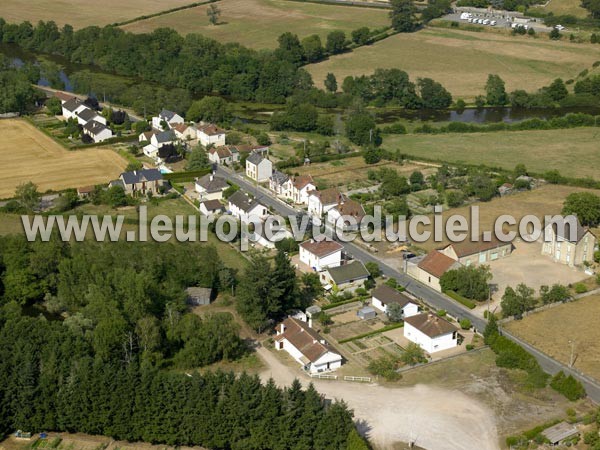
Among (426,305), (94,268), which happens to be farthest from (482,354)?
(94,268)

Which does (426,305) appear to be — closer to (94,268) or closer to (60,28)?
(94,268)

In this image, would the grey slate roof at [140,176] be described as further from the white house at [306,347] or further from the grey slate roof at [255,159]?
the white house at [306,347]

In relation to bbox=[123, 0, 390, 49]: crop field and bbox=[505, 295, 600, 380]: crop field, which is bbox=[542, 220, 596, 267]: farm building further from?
bbox=[123, 0, 390, 49]: crop field

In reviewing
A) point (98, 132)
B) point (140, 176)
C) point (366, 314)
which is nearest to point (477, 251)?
point (366, 314)

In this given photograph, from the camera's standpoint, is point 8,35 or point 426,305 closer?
point 426,305

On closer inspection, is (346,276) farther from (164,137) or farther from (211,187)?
(164,137)

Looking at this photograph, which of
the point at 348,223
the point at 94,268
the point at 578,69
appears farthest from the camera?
the point at 578,69

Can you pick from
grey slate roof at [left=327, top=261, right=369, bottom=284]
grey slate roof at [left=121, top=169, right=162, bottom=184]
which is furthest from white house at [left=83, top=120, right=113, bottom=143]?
grey slate roof at [left=327, top=261, right=369, bottom=284]
